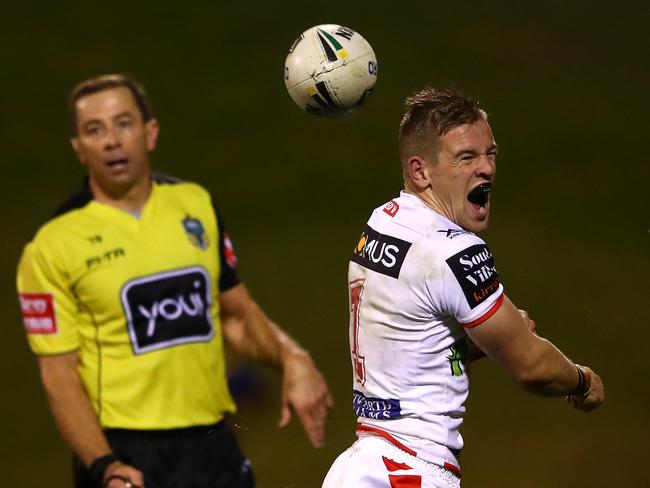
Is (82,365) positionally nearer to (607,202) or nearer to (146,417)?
(146,417)

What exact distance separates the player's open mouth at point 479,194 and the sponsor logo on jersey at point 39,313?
1.66m

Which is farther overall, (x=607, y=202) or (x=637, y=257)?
(x=607, y=202)

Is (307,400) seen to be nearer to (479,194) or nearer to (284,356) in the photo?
(284,356)

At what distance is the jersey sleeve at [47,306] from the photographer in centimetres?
491

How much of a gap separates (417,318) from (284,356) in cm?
68

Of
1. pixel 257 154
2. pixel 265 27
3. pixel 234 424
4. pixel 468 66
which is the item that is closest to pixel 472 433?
pixel 234 424

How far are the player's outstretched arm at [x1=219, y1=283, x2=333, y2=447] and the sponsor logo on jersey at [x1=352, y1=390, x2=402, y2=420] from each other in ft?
0.41

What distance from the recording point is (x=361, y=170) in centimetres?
1179

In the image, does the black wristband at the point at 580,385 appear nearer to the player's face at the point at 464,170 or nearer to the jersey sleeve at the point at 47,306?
the player's face at the point at 464,170

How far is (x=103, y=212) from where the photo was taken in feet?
16.8

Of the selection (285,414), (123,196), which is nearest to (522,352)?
(285,414)

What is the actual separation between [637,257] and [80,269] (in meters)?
6.44

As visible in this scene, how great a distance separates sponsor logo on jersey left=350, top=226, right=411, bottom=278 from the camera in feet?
15.0

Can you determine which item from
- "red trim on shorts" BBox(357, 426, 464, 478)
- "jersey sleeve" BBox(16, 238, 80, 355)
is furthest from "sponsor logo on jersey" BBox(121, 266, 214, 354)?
"red trim on shorts" BBox(357, 426, 464, 478)
